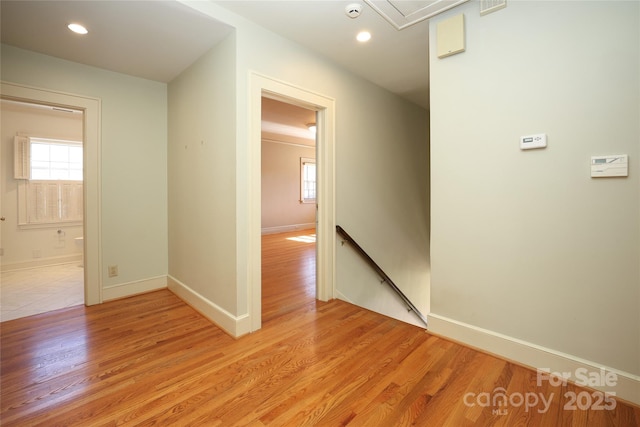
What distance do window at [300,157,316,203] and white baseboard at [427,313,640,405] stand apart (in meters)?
6.66

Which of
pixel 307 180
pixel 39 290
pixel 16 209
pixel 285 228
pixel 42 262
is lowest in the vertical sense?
pixel 39 290

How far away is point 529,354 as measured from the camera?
1.86 m

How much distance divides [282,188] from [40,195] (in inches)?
194

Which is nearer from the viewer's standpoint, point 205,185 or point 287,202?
point 205,185

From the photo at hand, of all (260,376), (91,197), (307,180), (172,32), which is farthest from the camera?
(307,180)

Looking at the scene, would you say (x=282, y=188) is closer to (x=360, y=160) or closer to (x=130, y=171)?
(x=360, y=160)

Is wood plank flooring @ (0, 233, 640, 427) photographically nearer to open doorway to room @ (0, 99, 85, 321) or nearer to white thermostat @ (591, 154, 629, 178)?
white thermostat @ (591, 154, 629, 178)

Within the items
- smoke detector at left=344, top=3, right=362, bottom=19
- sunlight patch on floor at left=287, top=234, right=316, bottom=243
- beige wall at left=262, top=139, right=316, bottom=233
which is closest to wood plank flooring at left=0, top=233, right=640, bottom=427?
smoke detector at left=344, top=3, right=362, bottom=19

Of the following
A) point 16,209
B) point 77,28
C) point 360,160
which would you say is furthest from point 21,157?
point 360,160

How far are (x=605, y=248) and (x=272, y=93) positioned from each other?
2512 mm

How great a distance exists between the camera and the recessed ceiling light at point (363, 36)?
2.45 m

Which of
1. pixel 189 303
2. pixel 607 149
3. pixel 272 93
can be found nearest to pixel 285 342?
pixel 189 303

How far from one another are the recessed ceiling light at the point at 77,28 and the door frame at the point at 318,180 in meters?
1.33

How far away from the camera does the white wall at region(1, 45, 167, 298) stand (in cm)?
291
